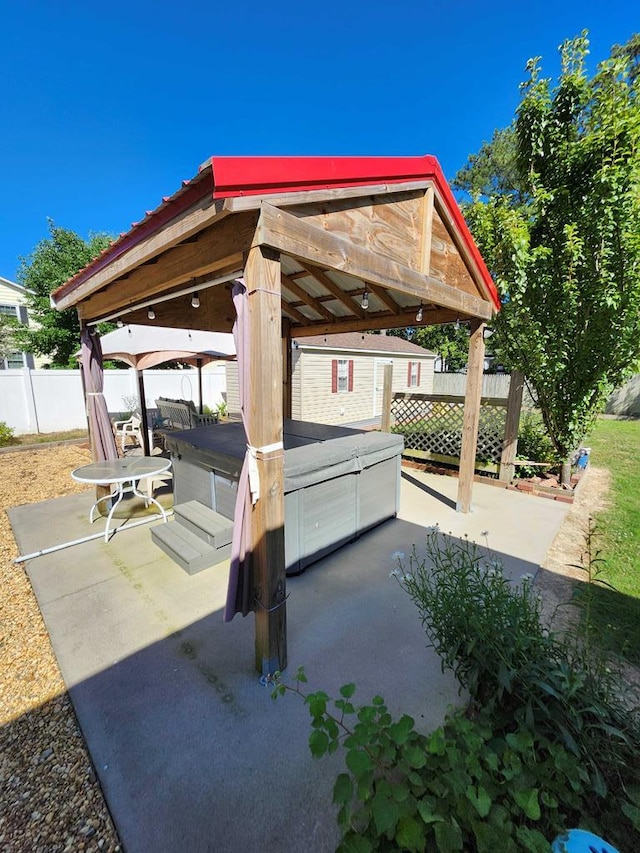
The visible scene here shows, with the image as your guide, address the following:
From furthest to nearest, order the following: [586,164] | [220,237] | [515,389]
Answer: [515,389], [586,164], [220,237]

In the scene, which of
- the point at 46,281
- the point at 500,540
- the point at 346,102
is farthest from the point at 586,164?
the point at 46,281

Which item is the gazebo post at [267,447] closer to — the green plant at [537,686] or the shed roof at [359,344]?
the green plant at [537,686]

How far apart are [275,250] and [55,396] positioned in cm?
1073

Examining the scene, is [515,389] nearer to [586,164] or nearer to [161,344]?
[586,164]

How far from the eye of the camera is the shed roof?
11266 millimetres

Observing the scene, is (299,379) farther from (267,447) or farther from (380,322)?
(267,447)

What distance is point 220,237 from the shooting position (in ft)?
7.17

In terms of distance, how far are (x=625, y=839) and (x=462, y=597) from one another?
2.80ft

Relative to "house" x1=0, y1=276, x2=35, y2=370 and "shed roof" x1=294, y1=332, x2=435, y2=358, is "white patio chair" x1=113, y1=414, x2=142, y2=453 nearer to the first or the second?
"shed roof" x1=294, y1=332, x2=435, y2=358

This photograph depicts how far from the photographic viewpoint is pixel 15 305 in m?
15.9

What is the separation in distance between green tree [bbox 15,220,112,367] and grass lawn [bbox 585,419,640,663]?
17483 mm

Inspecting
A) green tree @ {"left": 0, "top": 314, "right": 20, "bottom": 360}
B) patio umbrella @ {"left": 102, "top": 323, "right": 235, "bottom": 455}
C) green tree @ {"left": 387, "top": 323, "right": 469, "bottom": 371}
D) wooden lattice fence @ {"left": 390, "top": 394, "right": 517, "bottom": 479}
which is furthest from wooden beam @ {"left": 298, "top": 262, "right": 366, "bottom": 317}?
green tree @ {"left": 387, "top": 323, "right": 469, "bottom": 371}

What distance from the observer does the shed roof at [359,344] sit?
11.3 meters

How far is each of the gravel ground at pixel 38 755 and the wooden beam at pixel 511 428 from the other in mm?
5843
